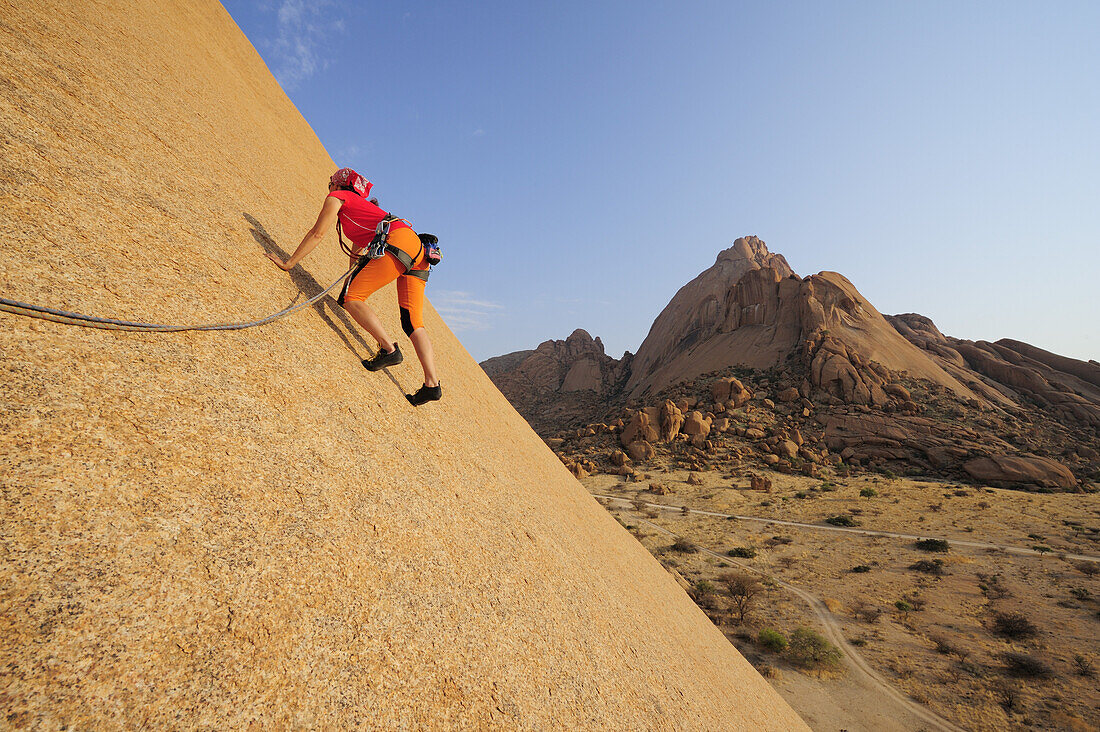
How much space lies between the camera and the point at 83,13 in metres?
3.28

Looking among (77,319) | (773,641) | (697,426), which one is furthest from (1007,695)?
(697,426)

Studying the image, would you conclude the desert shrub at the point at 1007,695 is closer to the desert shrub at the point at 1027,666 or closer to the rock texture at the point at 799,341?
the desert shrub at the point at 1027,666

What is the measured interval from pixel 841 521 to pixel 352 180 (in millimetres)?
29689

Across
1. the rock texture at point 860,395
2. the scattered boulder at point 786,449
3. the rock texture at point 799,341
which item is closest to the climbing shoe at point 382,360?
the rock texture at point 860,395

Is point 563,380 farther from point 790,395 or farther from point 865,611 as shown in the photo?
point 865,611

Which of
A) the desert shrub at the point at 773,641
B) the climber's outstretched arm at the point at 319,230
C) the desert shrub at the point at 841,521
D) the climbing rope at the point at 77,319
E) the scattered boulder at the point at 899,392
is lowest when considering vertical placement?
the desert shrub at the point at 773,641

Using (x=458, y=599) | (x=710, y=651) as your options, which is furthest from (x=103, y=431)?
(x=710, y=651)

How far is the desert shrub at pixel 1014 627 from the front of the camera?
13797 millimetres

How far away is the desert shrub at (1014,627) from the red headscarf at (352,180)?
22.2 m

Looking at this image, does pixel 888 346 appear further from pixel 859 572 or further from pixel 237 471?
pixel 237 471

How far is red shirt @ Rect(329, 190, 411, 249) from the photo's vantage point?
338cm

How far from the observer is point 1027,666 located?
39.3ft

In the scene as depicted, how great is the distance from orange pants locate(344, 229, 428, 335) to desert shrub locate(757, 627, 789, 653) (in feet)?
51.2

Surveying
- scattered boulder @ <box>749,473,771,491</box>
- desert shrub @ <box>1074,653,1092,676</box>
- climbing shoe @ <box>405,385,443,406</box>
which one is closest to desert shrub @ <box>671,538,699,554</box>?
scattered boulder @ <box>749,473,771,491</box>
